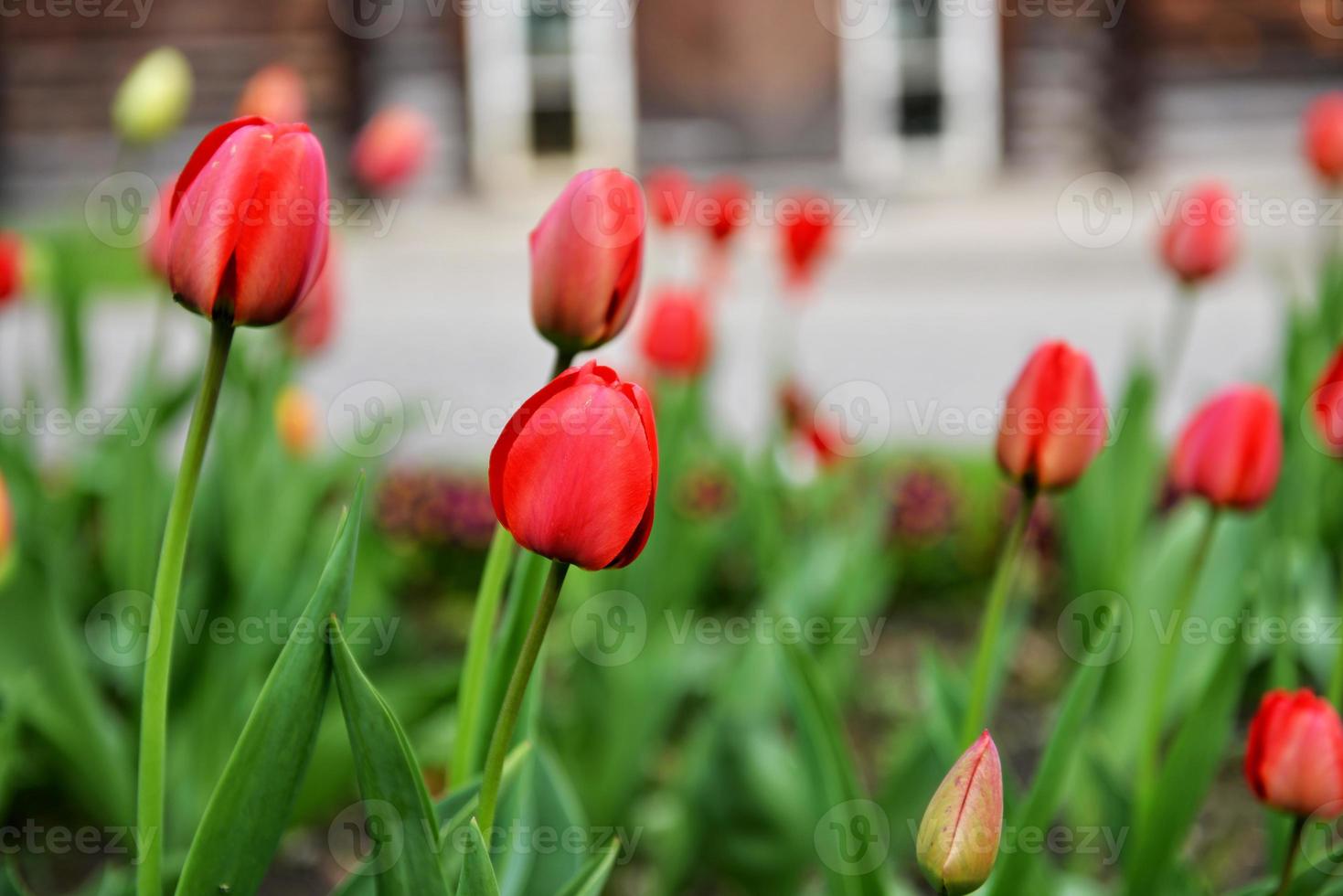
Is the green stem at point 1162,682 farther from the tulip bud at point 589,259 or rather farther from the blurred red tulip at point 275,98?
the blurred red tulip at point 275,98

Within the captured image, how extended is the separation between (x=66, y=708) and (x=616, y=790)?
65 cm

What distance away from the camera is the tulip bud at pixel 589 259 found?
792 mm

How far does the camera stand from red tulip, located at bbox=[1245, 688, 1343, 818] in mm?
843

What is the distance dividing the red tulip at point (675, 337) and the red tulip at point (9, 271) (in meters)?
0.97

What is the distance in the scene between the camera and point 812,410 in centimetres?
188

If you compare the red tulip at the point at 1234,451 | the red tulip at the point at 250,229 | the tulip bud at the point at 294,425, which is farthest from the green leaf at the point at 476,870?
the tulip bud at the point at 294,425

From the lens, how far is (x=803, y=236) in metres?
1.85

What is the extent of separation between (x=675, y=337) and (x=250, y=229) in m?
1.02

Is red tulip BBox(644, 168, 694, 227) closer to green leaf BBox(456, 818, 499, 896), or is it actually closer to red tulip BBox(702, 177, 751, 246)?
red tulip BBox(702, 177, 751, 246)

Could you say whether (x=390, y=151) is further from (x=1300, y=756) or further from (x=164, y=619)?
(x=1300, y=756)

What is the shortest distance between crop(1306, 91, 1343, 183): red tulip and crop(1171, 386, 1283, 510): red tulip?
101 cm

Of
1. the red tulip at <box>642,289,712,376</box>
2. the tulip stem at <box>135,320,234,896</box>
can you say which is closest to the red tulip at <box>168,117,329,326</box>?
the tulip stem at <box>135,320,234,896</box>

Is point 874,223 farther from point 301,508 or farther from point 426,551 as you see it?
point 301,508

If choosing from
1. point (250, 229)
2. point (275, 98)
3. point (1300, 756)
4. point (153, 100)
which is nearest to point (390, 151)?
point (275, 98)
